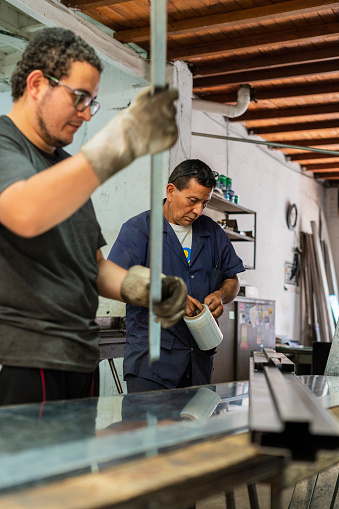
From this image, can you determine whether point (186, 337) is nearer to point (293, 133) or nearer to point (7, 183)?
point (7, 183)

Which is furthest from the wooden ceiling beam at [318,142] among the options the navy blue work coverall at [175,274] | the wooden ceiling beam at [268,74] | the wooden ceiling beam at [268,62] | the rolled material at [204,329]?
the rolled material at [204,329]

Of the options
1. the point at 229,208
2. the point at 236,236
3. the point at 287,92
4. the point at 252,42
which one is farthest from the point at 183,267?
the point at 287,92

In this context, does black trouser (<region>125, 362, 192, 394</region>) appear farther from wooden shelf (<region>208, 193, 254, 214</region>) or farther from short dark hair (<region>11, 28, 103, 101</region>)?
wooden shelf (<region>208, 193, 254, 214</region>)

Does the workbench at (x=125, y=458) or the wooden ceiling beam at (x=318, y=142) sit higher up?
the wooden ceiling beam at (x=318, y=142)

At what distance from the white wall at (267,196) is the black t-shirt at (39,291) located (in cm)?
458

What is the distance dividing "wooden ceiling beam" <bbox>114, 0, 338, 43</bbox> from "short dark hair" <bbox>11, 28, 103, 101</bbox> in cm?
310

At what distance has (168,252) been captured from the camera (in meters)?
2.46

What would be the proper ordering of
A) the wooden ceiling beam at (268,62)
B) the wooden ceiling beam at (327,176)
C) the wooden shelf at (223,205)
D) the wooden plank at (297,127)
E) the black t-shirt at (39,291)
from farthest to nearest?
the wooden ceiling beam at (327,176), the wooden plank at (297,127), the wooden shelf at (223,205), the wooden ceiling beam at (268,62), the black t-shirt at (39,291)

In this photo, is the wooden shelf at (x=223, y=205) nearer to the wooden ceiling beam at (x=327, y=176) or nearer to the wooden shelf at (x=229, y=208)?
the wooden shelf at (x=229, y=208)

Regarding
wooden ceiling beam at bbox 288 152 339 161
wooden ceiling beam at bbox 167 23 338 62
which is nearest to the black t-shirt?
wooden ceiling beam at bbox 167 23 338 62

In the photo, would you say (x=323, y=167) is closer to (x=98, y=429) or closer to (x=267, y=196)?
(x=267, y=196)

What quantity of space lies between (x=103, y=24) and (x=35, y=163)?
3615mm

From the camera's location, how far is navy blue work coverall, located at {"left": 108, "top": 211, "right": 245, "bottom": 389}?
7.47 ft

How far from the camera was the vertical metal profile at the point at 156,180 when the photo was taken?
3.83 feet
